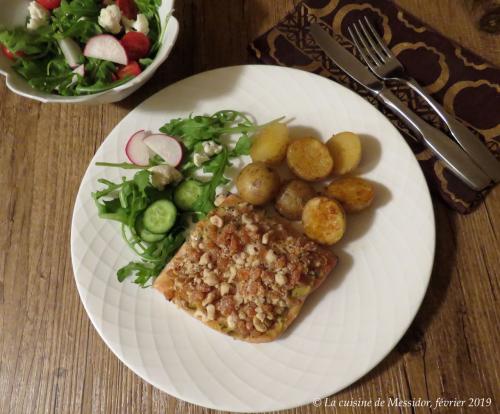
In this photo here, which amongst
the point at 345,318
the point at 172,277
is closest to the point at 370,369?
the point at 345,318

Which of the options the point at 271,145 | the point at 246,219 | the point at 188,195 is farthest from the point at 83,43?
the point at 246,219

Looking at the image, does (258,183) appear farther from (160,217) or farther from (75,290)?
(75,290)

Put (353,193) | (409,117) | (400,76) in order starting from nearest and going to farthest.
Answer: (353,193) → (409,117) → (400,76)

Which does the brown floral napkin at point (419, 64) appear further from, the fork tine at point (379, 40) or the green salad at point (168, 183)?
the green salad at point (168, 183)

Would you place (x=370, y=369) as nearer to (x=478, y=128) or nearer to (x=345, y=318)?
(x=345, y=318)

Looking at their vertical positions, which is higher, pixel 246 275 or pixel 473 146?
pixel 473 146

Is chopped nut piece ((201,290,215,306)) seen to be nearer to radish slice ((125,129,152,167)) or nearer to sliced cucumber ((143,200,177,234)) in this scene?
sliced cucumber ((143,200,177,234))

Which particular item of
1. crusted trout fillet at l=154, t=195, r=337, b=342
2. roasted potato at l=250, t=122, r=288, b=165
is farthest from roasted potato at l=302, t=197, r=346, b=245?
roasted potato at l=250, t=122, r=288, b=165
